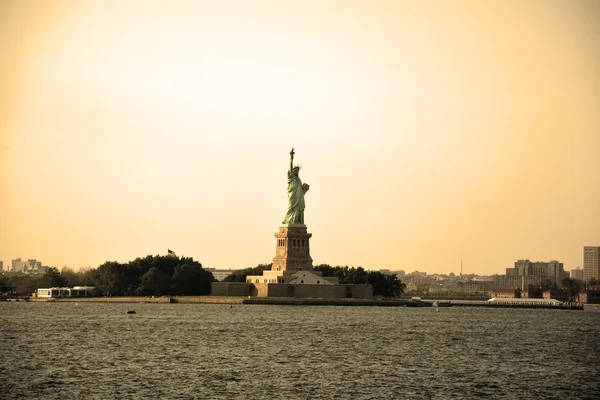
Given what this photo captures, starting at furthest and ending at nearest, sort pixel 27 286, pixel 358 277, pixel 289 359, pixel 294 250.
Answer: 1. pixel 27 286
2. pixel 358 277
3. pixel 294 250
4. pixel 289 359

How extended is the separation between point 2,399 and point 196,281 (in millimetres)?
97560

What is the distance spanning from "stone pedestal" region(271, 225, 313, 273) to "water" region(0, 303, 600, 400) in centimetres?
3620

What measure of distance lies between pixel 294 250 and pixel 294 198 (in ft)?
21.2

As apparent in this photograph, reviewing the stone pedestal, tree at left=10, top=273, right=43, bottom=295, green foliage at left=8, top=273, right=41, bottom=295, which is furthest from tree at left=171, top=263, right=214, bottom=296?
green foliage at left=8, top=273, right=41, bottom=295

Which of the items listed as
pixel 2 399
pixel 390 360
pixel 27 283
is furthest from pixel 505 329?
pixel 27 283

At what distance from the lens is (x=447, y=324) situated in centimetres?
9375

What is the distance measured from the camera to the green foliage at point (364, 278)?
144625 millimetres

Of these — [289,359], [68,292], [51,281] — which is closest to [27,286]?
[51,281]

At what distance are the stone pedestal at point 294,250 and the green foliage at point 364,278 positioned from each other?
14245mm

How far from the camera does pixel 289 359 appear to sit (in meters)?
56.8

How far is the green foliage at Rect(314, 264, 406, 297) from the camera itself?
474 ft

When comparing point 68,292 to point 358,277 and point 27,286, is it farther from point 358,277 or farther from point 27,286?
point 358,277

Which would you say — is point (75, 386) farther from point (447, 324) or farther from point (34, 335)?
point (447, 324)

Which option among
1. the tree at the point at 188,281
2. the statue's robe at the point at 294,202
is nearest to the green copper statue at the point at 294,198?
the statue's robe at the point at 294,202
